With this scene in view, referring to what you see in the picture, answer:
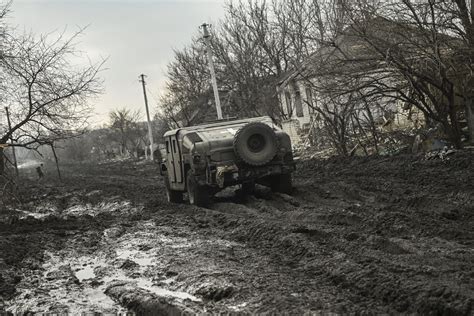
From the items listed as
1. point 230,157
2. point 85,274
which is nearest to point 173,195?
point 230,157

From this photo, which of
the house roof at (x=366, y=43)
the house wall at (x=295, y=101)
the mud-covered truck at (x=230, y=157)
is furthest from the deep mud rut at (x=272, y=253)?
the house wall at (x=295, y=101)

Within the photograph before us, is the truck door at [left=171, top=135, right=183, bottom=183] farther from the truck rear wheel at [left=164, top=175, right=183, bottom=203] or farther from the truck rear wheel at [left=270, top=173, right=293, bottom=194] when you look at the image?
the truck rear wheel at [left=270, top=173, right=293, bottom=194]

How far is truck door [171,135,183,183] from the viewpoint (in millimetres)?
12609

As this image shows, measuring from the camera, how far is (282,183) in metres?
12.2

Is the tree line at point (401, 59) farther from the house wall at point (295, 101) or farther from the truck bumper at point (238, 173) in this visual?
the house wall at point (295, 101)

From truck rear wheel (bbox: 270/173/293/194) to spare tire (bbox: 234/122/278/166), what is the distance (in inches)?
31.7

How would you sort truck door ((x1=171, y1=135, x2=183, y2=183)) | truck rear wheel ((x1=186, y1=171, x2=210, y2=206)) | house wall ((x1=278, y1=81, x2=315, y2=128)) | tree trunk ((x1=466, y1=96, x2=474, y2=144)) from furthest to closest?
house wall ((x1=278, y1=81, x2=315, y2=128)) → tree trunk ((x1=466, y1=96, x2=474, y2=144)) → truck door ((x1=171, y1=135, x2=183, y2=183)) → truck rear wheel ((x1=186, y1=171, x2=210, y2=206))

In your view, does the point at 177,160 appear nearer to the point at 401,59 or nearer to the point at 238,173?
the point at 238,173

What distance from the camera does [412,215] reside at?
8055 mm

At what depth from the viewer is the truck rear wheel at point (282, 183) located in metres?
12.2

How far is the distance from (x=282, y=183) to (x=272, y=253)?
213 inches

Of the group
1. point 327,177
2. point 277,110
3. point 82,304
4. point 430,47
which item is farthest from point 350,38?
point 277,110

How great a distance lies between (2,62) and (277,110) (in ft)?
73.9

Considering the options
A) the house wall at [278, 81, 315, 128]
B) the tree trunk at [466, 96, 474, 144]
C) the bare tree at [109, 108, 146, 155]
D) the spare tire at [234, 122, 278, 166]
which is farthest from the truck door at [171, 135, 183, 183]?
the bare tree at [109, 108, 146, 155]
